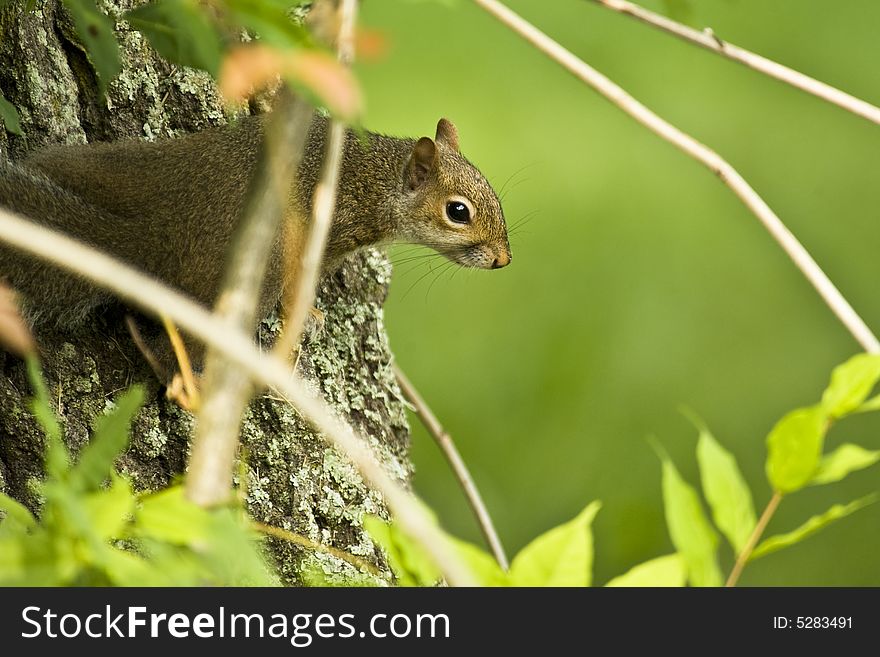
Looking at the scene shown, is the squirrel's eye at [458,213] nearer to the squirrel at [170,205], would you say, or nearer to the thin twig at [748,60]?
the squirrel at [170,205]

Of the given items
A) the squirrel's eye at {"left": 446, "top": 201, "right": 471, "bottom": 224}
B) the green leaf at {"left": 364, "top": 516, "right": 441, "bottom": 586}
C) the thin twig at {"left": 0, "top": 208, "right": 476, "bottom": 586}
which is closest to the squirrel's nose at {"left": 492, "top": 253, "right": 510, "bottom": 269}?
the squirrel's eye at {"left": 446, "top": 201, "right": 471, "bottom": 224}

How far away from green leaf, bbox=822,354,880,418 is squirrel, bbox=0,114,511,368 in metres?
1.15

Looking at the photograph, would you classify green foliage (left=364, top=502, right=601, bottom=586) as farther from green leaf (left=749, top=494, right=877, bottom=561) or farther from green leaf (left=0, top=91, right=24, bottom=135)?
green leaf (left=0, top=91, right=24, bottom=135)

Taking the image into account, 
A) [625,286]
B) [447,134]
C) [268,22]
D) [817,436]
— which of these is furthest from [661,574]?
[625,286]

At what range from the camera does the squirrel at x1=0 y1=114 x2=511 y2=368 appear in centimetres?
161

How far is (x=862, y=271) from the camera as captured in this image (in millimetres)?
4148

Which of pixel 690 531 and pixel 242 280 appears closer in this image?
pixel 242 280

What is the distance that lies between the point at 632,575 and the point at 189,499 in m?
0.29

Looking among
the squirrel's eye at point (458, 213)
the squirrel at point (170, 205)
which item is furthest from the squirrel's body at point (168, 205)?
the squirrel's eye at point (458, 213)

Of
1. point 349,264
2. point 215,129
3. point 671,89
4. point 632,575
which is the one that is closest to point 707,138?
point 671,89

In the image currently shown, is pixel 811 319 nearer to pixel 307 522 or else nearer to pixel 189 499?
pixel 307 522

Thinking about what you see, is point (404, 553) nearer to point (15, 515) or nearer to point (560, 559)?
point (560, 559)

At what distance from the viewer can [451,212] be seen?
92.3 inches

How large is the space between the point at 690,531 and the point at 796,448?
97 millimetres
